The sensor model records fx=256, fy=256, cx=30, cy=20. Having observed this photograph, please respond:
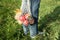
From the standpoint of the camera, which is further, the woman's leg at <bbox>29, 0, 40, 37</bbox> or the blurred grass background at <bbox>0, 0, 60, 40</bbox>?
the blurred grass background at <bbox>0, 0, 60, 40</bbox>

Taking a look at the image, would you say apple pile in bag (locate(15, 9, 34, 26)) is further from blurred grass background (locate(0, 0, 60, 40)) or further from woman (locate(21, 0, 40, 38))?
blurred grass background (locate(0, 0, 60, 40))

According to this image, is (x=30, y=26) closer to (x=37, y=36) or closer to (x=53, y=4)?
(x=37, y=36)

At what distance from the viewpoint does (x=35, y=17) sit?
5.69 m

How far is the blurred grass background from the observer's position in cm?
600

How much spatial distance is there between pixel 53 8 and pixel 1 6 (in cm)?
159

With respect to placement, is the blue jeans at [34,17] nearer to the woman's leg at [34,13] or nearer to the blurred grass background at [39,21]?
the woman's leg at [34,13]

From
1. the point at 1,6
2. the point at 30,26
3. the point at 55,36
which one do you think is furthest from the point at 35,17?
the point at 1,6

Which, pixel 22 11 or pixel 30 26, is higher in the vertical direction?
pixel 22 11

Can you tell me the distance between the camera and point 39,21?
22.6ft

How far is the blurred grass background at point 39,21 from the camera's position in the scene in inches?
236

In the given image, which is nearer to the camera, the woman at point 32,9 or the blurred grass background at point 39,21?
the woman at point 32,9

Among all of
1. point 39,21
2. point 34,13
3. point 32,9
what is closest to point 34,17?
point 34,13

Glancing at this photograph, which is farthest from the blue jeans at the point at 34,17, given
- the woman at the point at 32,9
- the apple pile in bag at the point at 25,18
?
the apple pile in bag at the point at 25,18

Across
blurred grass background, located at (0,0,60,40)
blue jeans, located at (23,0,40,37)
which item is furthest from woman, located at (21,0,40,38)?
blurred grass background, located at (0,0,60,40)
